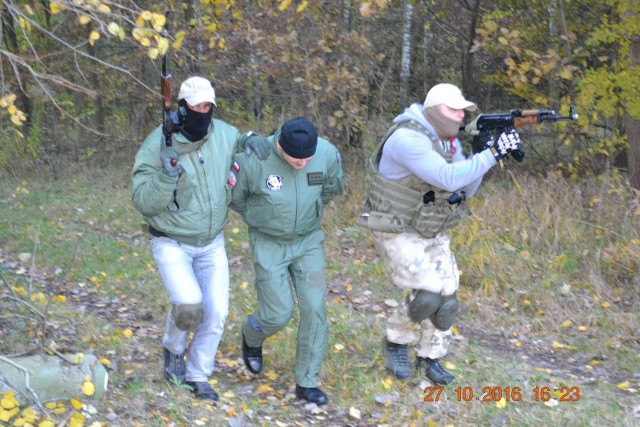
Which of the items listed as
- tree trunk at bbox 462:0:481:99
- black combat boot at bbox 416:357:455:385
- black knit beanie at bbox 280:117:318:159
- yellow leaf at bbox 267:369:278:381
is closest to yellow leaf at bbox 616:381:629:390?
black combat boot at bbox 416:357:455:385

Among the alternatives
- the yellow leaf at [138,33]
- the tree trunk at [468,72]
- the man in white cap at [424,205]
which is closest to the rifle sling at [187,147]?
the yellow leaf at [138,33]

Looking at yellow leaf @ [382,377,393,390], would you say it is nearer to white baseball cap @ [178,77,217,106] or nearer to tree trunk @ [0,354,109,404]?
tree trunk @ [0,354,109,404]

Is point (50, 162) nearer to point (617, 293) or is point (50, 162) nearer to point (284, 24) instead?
point (284, 24)

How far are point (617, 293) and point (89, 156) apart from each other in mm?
10810

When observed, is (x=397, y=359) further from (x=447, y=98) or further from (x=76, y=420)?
(x=76, y=420)

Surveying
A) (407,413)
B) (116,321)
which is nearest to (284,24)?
(116,321)

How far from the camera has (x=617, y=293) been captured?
24.9 ft

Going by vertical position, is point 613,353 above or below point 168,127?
below

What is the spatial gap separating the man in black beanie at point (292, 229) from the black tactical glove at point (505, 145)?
3.55ft

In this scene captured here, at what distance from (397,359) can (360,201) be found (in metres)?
4.87

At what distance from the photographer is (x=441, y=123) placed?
5.23 meters

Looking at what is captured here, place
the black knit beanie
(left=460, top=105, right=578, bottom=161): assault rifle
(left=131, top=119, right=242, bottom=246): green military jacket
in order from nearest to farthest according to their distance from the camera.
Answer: (left=131, top=119, right=242, bottom=246): green military jacket → the black knit beanie → (left=460, top=105, right=578, bottom=161): assault rifle

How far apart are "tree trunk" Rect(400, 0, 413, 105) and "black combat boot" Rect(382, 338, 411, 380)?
6.90 meters

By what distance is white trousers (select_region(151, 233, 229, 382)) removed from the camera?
5.06 meters
